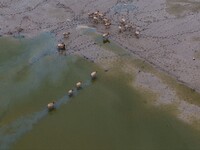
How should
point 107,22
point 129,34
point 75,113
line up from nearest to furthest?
point 75,113, point 129,34, point 107,22

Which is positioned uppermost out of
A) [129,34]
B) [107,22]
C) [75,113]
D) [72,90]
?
[107,22]

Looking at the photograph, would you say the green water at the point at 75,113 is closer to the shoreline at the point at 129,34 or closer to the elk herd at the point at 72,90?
the elk herd at the point at 72,90

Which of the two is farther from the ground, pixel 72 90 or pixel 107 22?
pixel 107 22

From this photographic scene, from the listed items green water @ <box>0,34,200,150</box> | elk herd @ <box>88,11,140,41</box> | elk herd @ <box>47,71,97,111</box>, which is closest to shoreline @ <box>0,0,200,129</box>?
elk herd @ <box>88,11,140,41</box>

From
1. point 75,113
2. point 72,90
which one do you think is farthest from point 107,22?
point 75,113

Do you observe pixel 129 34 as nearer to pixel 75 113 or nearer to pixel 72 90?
pixel 72 90

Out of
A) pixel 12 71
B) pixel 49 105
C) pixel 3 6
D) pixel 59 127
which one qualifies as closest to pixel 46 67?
pixel 12 71

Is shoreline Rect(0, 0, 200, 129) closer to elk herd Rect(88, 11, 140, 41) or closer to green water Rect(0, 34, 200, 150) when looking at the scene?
elk herd Rect(88, 11, 140, 41)

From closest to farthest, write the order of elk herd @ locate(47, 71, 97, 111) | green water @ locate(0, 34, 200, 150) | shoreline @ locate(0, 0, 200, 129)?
1. green water @ locate(0, 34, 200, 150)
2. elk herd @ locate(47, 71, 97, 111)
3. shoreline @ locate(0, 0, 200, 129)
